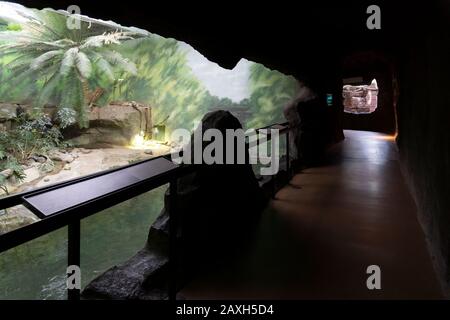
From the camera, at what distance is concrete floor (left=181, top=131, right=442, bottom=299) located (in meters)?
2.49

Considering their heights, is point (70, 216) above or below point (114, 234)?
above

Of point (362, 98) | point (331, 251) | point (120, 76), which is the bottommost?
point (331, 251)

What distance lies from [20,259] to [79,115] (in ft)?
25.8

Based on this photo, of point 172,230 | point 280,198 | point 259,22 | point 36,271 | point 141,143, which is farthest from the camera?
point 141,143

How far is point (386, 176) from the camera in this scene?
618 centimetres

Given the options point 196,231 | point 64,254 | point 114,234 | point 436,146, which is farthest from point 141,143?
point 436,146

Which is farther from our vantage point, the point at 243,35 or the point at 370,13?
the point at 370,13

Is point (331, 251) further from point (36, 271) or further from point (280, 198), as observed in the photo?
point (36, 271)

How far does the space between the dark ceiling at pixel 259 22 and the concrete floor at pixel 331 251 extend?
2.01 metres

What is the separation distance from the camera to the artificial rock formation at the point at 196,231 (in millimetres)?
2244

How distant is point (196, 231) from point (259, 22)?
254cm

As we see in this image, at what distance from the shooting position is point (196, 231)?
2.85m

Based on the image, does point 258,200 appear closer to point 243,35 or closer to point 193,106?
point 243,35
